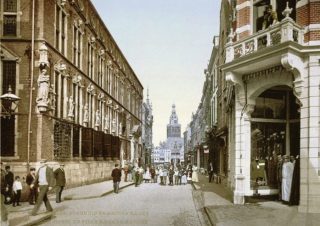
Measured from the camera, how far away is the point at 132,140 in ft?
177

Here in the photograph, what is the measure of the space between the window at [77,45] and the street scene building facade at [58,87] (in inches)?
2.3

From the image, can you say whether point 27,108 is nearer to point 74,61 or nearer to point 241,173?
point 74,61

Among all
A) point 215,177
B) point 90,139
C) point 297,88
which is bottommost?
point 215,177

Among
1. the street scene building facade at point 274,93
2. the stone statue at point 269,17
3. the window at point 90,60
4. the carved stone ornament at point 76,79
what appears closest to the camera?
the street scene building facade at point 274,93

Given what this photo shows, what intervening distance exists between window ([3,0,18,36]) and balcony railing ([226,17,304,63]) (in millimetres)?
9876

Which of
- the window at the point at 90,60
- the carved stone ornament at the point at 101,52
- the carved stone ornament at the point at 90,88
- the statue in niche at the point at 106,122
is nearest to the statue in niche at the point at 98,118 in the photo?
the carved stone ornament at the point at 90,88

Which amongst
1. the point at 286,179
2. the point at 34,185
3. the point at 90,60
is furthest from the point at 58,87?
the point at 286,179

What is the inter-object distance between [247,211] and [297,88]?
394cm

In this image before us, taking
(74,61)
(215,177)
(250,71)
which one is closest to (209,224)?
(250,71)

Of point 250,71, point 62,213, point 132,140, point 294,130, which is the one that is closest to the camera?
point 62,213

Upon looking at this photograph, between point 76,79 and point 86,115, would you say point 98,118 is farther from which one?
point 76,79

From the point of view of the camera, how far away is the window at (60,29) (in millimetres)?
24703

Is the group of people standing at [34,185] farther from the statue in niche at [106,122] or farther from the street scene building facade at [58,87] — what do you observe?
the statue in niche at [106,122]

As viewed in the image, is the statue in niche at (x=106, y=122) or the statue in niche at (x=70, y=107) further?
A: the statue in niche at (x=106, y=122)
